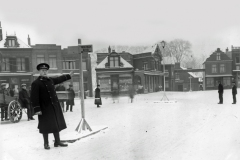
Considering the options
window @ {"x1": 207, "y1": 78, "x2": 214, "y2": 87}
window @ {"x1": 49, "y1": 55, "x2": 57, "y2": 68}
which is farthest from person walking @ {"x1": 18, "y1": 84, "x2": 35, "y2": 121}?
window @ {"x1": 207, "y1": 78, "x2": 214, "y2": 87}

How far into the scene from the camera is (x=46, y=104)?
445 cm

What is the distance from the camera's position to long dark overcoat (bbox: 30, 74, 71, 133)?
14.5 ft

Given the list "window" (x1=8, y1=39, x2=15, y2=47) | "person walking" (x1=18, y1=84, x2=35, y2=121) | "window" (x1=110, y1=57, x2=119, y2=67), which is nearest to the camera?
"person walking" (x1=18, y1=84, x2=35, y2=121)

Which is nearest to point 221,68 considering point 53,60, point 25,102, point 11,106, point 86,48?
point 25,102

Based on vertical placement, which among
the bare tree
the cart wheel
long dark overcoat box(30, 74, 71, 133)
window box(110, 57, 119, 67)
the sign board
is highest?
window box(110, 57, 119, 67)

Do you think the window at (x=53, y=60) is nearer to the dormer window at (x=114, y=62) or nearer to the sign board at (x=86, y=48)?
the sign board at (x=86, y=48)

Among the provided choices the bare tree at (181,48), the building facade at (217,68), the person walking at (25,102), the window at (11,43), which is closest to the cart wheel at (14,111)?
the person walking at (25,102)

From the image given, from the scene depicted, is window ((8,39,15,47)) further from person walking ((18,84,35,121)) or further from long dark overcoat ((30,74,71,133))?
long dark overcoat ((30,74,71,133))

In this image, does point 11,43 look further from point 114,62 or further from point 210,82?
point 210,82

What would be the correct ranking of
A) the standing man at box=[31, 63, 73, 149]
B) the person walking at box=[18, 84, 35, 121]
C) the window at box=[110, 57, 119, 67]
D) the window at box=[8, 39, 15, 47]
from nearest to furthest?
the standing man at box=[31, 63, 73, 149] → the person walking at box=[18, 84, 35, 121] → the window at box=[8, 39, 15, 47] → the window at box=[110, 57, 119, 67]

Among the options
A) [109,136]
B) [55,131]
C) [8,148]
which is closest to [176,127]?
[109,136]

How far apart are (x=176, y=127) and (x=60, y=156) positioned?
3.76 m

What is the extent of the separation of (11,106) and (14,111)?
46 centimetres

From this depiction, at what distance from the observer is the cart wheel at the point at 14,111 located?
8.38 metres
